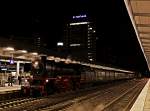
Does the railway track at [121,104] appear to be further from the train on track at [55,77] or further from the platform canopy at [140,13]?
the platform canopy at [140,13]

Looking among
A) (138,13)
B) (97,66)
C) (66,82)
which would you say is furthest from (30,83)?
(97,66)

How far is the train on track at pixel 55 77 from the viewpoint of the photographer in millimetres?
27106

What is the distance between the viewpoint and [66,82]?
3353cm

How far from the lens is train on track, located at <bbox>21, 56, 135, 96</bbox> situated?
2711cm

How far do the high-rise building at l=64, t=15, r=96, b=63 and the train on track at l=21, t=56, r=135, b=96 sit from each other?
442 feet

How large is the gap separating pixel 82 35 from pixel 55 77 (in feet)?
513

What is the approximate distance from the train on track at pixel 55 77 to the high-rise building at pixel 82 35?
134575 millimetres

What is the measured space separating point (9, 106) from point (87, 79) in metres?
22.0

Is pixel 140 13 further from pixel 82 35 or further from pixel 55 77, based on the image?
pixel 82 35

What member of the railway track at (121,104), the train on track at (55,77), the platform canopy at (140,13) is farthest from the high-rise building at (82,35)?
the platform canopy at (140,13)

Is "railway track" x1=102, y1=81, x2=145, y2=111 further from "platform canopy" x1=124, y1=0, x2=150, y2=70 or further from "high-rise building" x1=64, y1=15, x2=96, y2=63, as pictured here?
"high-rise building" x1=64, y1=15, x2=96, y2=63

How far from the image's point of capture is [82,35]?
18562 cm

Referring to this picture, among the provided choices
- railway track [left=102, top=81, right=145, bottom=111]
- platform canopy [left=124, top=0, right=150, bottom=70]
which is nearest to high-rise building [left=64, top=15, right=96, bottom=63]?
railway track [left=102, top=81, right=145, bottom=111]

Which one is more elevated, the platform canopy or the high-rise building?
Answer: the high-rise building
